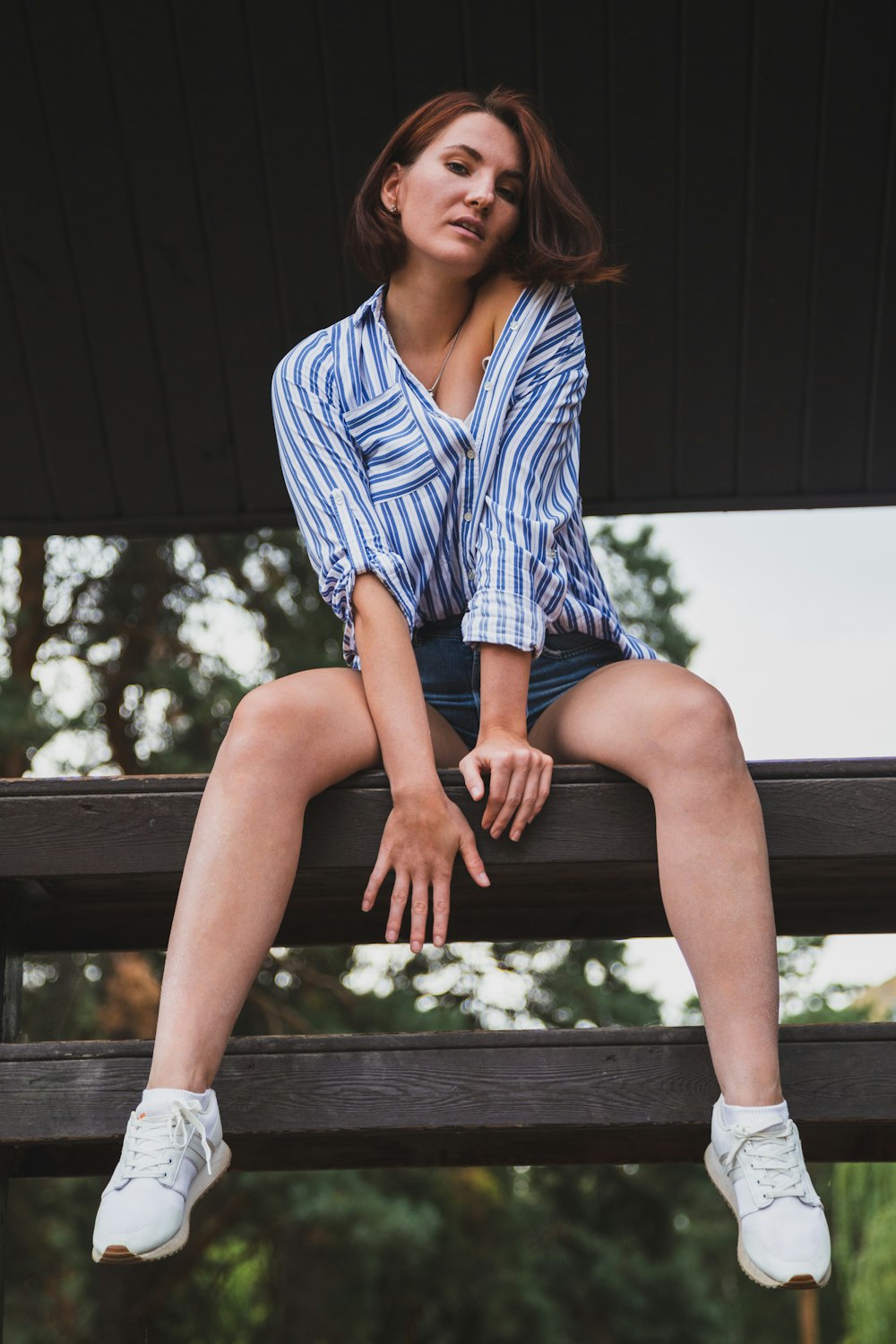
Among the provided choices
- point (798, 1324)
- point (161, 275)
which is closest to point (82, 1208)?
point (161, 275)

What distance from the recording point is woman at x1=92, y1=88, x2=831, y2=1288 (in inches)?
55.6

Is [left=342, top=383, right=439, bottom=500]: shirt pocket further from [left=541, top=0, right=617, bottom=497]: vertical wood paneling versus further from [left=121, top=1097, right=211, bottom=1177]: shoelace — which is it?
[left=121, top=1097, right=211, bottom=1177]: shoelace

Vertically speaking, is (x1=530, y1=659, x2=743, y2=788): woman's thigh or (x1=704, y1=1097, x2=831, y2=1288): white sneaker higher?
(x1=530, y1=659, x2=743, y2=788): woman's thigh

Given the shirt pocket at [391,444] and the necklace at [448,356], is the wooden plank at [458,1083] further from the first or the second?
the necklace at [448,356]

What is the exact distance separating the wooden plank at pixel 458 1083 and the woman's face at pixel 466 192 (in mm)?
1092

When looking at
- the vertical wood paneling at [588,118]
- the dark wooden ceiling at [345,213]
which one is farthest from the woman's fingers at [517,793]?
the dark wooden ceiling at [345,213]

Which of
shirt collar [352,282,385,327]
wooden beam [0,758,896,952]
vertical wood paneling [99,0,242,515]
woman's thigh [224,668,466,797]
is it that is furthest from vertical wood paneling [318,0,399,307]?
wooden beam [0,758,896,952]

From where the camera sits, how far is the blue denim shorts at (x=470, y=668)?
185cm

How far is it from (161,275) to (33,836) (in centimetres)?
154

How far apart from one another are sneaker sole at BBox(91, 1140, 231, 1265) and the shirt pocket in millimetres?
886

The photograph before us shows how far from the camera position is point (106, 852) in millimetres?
1694

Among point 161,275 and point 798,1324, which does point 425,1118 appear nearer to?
point 161,275

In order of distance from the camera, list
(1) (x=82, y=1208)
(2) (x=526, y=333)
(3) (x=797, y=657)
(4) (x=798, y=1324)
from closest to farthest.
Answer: (2) (x=526, y=333)
(1) (x=82, y=1208)
(3) (x=797, y=657)
(4) (x=798, y=1324)

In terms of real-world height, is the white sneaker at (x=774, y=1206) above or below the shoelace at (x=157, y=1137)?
below
